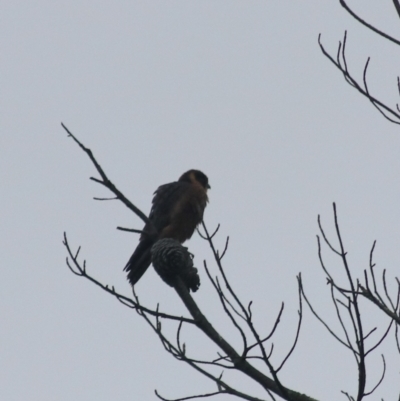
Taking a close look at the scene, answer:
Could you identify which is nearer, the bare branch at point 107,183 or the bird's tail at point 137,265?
the bare branch at point 107,183

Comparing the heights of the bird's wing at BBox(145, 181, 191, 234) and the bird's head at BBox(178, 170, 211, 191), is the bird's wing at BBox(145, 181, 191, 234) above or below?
below

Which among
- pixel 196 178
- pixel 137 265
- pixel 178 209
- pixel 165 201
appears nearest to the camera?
pixel 137 265

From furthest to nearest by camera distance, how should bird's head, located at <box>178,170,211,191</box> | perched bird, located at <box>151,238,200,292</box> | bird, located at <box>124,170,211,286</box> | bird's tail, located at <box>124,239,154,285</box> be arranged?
bird's head, located at <box>178,170,211,191</box>
bird, located at <box>124,170,211,286</box>
bird's tail, located at <box>124,239,154,285</box>
perched bird, located at <box>151,238,200,292</box>

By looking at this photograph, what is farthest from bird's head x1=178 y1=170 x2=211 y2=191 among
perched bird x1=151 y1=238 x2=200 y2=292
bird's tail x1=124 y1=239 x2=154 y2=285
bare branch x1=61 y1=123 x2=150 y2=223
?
perched bird x1=151 y1=238 x2=200 y2=292

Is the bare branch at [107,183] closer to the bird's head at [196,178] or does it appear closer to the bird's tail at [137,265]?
the bird's tail at [137,265]

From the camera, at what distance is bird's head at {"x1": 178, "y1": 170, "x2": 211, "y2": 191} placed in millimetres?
7406

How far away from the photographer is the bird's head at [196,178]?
24.3 feet

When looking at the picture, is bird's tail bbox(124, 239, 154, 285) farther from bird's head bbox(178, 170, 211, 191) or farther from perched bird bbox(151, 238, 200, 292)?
perched bird bbox(151, 238, 200, 292)

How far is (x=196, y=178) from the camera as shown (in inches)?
295

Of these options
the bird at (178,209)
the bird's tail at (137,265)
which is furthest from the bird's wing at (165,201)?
the bird's tail at (137,265)

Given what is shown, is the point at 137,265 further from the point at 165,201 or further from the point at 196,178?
the point at 196,178

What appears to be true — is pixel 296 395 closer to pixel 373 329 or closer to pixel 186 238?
pixel 373 329

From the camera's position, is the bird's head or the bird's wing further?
the bird's head

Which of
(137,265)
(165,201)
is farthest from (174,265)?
(165,201)
